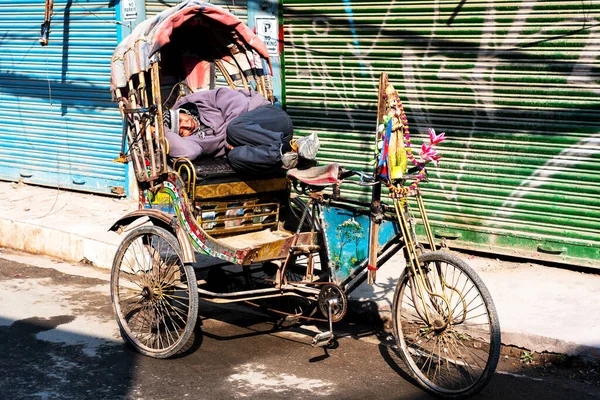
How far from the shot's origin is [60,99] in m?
11.1

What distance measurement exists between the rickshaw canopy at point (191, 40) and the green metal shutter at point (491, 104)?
6.22 feet

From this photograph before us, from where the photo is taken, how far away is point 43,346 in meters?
5.72

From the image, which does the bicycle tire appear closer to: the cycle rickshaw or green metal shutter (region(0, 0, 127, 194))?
the cycle rickshaw

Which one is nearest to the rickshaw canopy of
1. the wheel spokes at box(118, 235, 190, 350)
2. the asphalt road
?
the wheel spokes at box(118, 235, 190, 350)

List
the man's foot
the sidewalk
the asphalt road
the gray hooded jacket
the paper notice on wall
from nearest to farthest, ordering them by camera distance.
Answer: the asphalt road, the sidewalk, the man's foot, the gray hooded jacket, the paper notice on wall

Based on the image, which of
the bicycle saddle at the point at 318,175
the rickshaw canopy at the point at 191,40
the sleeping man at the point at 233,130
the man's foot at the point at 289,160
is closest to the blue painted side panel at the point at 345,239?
the bicycle saddle at the point at 318,175

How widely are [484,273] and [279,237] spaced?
2.10 m

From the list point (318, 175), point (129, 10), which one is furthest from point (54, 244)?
point (318, 175)

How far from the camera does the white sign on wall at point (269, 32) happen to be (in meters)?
8.85

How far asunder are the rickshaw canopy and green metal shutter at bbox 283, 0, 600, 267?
1896mm

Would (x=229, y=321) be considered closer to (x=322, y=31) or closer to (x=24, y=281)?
(x=24, y=281)

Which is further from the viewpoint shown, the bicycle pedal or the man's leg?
the man's leg

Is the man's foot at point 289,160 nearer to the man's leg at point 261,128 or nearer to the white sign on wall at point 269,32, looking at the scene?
the man's leg at point 261,128

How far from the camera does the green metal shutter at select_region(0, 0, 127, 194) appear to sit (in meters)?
10.6
